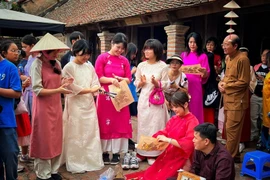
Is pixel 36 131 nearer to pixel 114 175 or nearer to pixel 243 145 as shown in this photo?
pixel 114 175

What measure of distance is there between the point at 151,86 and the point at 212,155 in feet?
5.69

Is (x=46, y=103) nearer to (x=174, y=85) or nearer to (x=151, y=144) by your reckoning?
(x=151, y=144)

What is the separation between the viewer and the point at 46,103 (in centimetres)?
349

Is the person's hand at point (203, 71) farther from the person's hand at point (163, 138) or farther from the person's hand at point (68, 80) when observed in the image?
the person's hand at point (68, 80)

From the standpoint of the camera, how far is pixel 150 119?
171 inches

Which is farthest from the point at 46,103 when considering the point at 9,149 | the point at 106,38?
the point at 106,38

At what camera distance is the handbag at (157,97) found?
4.27m

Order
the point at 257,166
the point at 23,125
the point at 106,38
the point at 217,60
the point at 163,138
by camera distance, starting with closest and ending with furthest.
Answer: the point at 163,138 < the point at 257,166 < the point at 23,125 < the point at 217,60 < the point at 106,38

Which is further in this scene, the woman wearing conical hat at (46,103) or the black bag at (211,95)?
the black bag at (211,95)

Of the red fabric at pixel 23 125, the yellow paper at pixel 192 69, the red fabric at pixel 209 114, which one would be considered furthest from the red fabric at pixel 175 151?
the red fabric at pixel 209 114

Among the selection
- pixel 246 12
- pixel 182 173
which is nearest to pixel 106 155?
pixel 182 173

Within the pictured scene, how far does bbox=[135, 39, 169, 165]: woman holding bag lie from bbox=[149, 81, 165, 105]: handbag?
48mm

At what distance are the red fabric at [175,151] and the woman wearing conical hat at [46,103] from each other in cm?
120

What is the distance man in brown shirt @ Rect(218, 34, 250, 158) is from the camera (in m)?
4.12
